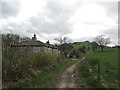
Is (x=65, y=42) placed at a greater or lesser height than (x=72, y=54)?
greater

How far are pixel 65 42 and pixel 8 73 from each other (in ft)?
182

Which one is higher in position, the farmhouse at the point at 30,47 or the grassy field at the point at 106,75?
the farmhouse at the point at 30,47

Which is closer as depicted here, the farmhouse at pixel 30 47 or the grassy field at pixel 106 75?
the grassy field at pixel 106 75

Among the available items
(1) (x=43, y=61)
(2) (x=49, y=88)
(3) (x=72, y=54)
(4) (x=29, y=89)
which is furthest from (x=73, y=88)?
(3) (x=72, y=54)

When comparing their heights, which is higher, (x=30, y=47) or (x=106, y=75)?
(x=30, y=47)

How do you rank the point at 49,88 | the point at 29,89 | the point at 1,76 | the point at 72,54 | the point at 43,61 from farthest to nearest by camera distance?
the point at 72,54, the point at 43,61, the point at 1,76, the point at 49,88, the point at 29,89

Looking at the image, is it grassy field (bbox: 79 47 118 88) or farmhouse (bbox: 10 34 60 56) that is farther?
farmhouse (bbox: 10 34 60 56)

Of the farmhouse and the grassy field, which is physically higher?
the farmhouse

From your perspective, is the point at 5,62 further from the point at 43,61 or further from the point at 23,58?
the point at 43,61

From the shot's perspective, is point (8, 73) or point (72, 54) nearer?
point (8, 73)

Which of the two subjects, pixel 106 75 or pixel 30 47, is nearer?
pixel 106 75

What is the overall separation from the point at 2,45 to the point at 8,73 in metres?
2.16

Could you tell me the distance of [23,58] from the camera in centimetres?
1381

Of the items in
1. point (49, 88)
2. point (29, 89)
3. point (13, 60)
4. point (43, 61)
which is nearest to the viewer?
point (29, 89)
